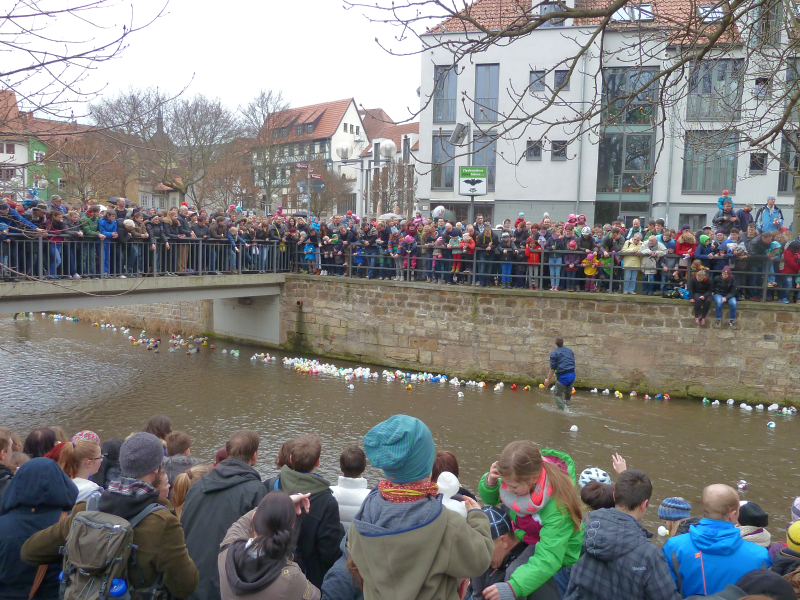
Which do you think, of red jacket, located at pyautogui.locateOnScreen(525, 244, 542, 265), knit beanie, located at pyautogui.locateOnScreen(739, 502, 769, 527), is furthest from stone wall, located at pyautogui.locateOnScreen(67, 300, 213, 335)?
knit beanie, located at pyautogui.locateOnScreen(739, 502, 769, 527)

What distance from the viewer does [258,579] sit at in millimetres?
2678

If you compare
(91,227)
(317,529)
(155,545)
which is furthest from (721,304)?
(91,227)

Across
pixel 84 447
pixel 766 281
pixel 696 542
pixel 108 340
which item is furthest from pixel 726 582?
pixel 108 340

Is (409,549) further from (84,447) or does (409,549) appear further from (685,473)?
(685,473)

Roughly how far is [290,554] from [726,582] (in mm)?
2133

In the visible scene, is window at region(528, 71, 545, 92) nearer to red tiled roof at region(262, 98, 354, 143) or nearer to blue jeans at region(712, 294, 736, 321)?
blue jeans at region(712, 294, 736, 321)

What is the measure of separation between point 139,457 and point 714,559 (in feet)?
9.36

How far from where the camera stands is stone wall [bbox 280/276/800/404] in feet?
40.3

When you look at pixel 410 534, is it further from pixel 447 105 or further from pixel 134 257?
pixel 447 105

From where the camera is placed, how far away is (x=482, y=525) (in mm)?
2352

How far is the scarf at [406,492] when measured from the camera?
2262mm

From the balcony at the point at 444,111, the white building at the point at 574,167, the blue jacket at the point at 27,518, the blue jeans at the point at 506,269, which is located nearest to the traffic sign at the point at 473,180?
the blue jeans at the point at 506,269

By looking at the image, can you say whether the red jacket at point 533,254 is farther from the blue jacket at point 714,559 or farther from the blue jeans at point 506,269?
the blue jacket at point 714,559

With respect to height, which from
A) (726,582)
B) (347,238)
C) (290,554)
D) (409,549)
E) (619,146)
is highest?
(619,146)
